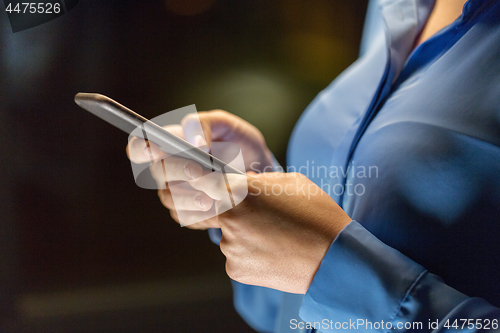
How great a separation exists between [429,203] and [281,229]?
0.37ft

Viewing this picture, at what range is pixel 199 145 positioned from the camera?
32 cm

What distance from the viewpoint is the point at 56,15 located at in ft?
1.26

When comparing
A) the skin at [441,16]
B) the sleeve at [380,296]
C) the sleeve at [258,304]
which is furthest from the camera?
the sleeve at [258,304]

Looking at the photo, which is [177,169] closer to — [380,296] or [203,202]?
[203,202]

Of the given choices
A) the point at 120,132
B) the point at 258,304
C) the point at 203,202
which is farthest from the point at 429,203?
the point at 120,132

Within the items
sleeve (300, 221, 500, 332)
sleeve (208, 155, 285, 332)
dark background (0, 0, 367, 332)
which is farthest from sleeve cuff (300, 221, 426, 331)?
dark background (0, 0, 367, 332)

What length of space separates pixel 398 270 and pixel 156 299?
1.45ft

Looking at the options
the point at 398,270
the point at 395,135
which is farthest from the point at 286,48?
the point at 398,270

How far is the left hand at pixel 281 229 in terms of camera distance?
195 millimetres

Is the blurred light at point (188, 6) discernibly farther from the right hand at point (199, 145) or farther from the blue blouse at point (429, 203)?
the blue blouse at point (429, 203)

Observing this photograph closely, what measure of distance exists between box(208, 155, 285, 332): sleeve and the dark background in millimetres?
101

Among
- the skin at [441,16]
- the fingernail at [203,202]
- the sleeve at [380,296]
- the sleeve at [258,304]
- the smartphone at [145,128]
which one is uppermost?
the skin at [441,16]

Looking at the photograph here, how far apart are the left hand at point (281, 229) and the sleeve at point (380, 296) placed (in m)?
0.01

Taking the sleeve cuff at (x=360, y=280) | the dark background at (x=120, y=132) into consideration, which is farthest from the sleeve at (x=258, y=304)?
the sleeve cuff at (x=360, y=280)
